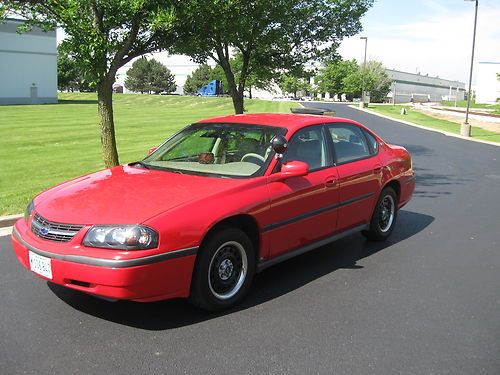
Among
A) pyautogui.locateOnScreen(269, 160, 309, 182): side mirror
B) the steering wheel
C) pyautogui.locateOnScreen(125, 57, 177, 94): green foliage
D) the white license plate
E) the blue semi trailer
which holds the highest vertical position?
pyautogui.locateOnScreen(125, 57, 177, 94): green foliage

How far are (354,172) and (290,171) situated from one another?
1.22m

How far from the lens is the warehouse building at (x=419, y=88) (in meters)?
123

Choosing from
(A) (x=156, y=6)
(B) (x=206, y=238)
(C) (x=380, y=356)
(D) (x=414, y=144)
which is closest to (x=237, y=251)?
(B) (x=206, y=238)

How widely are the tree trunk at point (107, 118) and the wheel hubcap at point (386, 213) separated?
451 cm

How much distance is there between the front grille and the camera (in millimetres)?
3672

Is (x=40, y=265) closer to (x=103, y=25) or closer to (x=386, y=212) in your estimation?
(x=386, y=212)

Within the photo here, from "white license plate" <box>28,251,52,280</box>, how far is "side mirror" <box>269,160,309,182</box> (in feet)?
6.17

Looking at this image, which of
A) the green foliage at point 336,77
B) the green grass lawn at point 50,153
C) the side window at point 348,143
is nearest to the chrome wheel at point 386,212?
the side window at point 348,143

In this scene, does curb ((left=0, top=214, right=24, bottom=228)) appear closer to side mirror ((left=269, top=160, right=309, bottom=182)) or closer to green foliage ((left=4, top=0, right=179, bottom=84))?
green foliage ((left=4, top=0, right=179, bottom=84))

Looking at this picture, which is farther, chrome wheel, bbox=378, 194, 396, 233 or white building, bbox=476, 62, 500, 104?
white building, bbox=476, 62, 500, 104

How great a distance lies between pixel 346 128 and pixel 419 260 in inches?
64.2

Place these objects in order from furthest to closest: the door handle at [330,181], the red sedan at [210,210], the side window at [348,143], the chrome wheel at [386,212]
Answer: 1. the chrome wheel at [386,212]
2. the side window at [348,143]
3. the door handle at [330,181]
4. the red sedan at [210,210]

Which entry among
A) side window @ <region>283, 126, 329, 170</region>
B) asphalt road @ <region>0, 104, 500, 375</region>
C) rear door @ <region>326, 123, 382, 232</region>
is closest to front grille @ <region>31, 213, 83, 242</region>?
asphalt road @ <region>0, 104, 500, 375</region>

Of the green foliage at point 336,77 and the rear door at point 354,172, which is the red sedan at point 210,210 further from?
the green foliage at point 336,77
